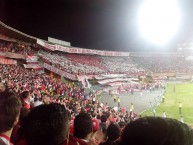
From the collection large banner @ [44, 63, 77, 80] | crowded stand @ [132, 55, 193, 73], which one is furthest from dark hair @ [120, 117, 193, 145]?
crowded stand @ [132, 55, 193, 73]

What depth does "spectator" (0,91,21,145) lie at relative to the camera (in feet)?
10.1

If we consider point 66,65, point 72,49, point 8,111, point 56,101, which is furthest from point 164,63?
point 8,111

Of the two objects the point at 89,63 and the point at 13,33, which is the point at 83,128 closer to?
the point at 13,33

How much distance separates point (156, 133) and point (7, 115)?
190 centimetres

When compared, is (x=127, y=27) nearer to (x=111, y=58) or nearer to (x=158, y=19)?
(x=111, y=58)

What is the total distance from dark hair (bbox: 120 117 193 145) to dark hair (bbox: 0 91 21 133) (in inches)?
66.0

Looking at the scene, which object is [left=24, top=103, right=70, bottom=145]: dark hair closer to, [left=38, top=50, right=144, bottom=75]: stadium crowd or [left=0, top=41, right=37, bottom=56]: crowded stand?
[left=0, top=41, right=37, bottom=56]: crowded stand

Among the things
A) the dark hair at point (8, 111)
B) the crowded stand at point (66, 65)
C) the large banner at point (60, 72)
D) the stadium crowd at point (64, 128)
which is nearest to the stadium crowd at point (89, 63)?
the crowded stand at point (66, 65)

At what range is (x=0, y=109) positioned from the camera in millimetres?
3100

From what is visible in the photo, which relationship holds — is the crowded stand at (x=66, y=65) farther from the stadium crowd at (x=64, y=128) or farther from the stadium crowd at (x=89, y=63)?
the stadium crowd at (x=64, y=128)

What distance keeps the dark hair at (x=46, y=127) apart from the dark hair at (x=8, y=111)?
576mm

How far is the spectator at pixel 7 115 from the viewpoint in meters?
3.07

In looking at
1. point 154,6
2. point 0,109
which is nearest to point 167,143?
point 0,109

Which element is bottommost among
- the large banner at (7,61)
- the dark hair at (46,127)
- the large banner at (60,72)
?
the dark hair at (46,127)
